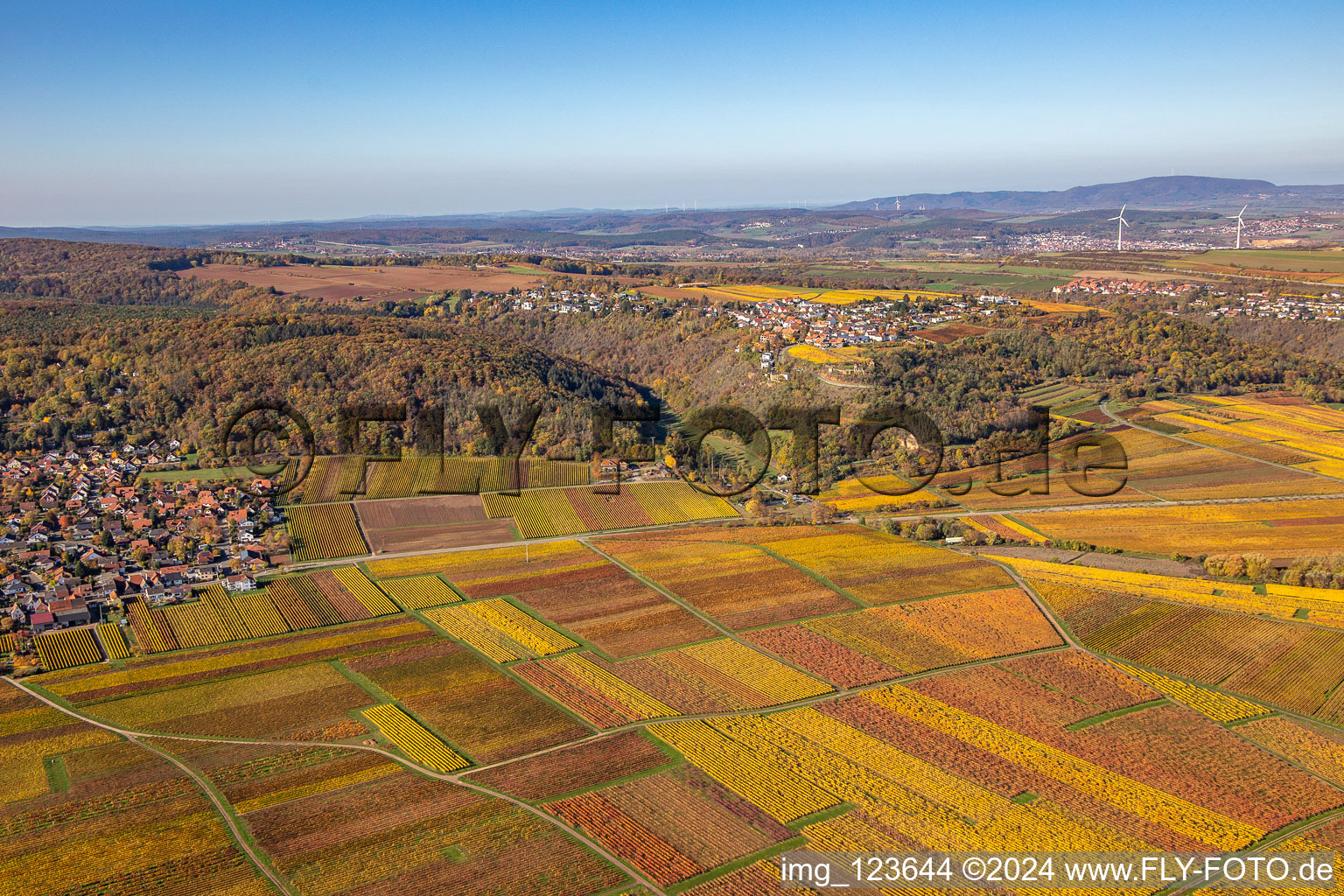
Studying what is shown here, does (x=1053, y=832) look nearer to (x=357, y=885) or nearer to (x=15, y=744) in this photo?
(x=357, y=885)

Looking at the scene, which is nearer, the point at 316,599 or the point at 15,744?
the point at 15,744

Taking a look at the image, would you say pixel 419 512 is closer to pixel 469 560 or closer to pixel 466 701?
pixel 469 560

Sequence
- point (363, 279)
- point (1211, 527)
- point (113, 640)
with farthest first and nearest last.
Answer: point (363, 279)
point (1211, 527)
point (113, 640)

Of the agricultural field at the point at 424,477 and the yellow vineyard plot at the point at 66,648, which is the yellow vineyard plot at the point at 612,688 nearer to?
the yellow vineyard plot at the point at 66,648

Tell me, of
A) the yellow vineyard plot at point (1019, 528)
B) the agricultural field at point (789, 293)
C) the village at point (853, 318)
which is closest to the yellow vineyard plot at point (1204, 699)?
the yellow vineyard plot at point (1019, 528)

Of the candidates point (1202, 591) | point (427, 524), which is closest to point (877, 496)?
point (1202, 591)

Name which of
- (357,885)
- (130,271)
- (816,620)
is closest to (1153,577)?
(816,620)

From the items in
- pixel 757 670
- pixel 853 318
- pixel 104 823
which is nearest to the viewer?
pixel 104 823

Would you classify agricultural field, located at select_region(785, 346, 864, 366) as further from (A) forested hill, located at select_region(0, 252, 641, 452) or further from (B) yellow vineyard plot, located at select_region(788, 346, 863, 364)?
(A) forested hill, located at select_region(0, 252, 641, 452)
